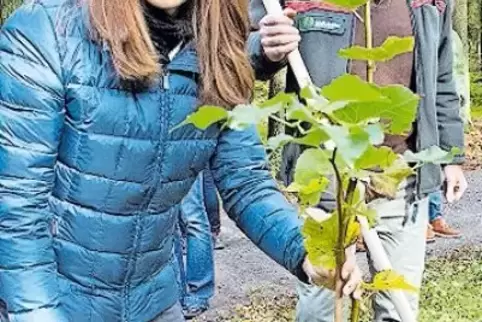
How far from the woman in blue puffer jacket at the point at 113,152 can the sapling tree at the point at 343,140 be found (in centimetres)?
46

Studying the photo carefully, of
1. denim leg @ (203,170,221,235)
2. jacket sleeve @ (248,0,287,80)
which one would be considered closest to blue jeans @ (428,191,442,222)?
denim leg @ (203,170,221,235)

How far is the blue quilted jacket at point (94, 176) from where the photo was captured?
2.11 meters

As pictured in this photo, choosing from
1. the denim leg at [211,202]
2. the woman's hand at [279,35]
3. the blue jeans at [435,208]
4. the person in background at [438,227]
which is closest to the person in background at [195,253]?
the denim leg at [211,202]

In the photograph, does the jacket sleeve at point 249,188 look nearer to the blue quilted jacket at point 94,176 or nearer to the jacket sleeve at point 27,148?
the blue quilted jacket at point 94,176

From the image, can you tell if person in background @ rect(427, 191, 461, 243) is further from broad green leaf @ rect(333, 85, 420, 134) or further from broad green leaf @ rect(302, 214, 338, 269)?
broad green leaf @ rect(333, 85, 420, 134)

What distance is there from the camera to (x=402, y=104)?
51.2 inches

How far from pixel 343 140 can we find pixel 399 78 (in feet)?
7.04

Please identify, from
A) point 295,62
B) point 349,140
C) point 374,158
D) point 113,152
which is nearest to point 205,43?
point 295,62

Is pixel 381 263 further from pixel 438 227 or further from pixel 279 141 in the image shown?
pixel 438 227

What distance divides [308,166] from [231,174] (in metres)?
1.11

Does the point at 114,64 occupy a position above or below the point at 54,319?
above

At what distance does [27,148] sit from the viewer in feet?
6.91

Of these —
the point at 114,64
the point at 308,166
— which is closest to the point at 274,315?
the point at 114,64

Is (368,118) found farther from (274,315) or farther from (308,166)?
(274,315)
